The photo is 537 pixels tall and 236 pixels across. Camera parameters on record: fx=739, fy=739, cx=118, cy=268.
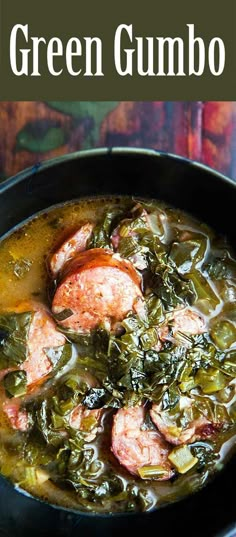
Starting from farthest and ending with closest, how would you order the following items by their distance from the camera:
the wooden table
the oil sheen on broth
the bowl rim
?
the wooden table, the oil sheen on broth, the bowl rim

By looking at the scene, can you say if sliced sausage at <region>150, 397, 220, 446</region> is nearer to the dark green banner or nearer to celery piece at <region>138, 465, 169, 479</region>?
celery piece at <region>138, 465, 169, 479</region>

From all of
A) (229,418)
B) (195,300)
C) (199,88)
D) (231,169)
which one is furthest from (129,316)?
(199,88)

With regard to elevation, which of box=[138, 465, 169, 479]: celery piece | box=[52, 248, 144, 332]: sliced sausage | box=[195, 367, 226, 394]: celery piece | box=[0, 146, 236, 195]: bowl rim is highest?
box=[0, 146, 236, 195]: bowl rim

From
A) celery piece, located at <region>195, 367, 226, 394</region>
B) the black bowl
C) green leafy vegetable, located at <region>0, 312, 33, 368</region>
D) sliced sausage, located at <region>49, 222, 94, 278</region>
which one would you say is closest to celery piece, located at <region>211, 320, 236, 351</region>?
celery piece, located at <region>195, 367, 226, 394</region>

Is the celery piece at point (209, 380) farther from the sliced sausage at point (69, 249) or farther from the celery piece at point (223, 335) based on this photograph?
the sliced sausage at point (69, 249)

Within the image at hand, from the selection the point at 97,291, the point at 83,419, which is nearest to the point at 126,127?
the point at 97,291

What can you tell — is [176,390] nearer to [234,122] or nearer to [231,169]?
[231,169]
